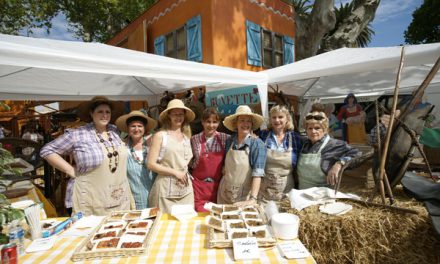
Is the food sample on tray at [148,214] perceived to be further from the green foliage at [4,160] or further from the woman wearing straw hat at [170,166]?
the green foliage at [4,160]

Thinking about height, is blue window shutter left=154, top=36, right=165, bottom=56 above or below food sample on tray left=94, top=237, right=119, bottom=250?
above

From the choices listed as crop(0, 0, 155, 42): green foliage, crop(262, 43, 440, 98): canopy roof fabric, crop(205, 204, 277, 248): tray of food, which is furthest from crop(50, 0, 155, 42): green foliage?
crop(205, 204, 277, 248): tray of food

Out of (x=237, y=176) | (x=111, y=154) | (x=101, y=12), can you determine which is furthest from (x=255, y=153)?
(x=101, y=12)

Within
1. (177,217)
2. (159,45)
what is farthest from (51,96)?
(177,217)

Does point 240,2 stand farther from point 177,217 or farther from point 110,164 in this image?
point 177,217

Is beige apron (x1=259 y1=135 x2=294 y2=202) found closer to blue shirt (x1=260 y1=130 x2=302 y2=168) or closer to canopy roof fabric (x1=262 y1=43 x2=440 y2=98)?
blue shirt (x1=260 y1=130 x2=302 y2=168)

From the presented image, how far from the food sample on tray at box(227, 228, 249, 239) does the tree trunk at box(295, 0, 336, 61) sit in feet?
29.9

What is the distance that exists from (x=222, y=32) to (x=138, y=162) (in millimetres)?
4509

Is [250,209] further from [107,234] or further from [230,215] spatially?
[107,234]

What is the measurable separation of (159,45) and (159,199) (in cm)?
588

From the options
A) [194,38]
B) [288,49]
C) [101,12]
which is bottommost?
[194,38]

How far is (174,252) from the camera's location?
4.57 ft

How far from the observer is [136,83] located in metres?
4.61

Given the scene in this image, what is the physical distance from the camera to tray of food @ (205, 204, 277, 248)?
1.39 meters
